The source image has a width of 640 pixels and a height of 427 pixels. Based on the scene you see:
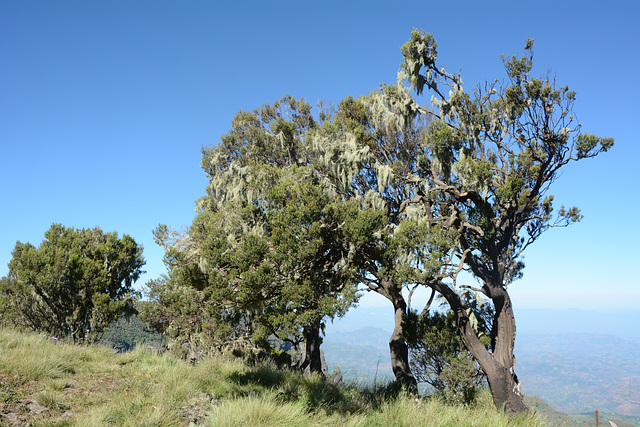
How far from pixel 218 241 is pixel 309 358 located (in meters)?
8.87

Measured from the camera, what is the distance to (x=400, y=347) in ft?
47.2

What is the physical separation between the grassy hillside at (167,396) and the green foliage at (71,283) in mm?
5760

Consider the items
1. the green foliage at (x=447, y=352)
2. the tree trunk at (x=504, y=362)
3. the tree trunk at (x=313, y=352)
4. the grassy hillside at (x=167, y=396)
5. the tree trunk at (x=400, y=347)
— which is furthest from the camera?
the tree trunk at (x=313, y=352)

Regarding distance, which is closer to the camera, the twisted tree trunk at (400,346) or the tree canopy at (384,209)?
the tree canopy at (384,209)

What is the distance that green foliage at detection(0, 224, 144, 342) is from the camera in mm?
15180

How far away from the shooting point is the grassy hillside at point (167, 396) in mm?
6254

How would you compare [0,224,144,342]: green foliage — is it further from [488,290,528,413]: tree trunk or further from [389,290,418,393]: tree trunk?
[488,290,528,413]: tree trunk

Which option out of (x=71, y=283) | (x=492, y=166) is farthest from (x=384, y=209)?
(x=71, y=283)

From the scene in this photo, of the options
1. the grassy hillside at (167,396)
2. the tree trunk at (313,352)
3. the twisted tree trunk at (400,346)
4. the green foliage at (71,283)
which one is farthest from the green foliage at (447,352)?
the green foliage at (71,283)

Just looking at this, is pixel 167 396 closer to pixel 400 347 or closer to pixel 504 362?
pixel 400 347

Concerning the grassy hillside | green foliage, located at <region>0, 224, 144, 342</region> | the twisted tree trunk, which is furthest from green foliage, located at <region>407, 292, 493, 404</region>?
green foliage, located at <region>0, 224, 144, 342</region>

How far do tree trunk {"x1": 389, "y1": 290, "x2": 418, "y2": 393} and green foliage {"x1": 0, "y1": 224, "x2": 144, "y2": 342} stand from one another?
1191 cm

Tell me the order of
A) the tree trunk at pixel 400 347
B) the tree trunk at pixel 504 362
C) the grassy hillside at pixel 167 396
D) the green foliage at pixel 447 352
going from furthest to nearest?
the tree trunk at pixel 400 347 → the green foliage at pixel 447 352 → the tree trunk at pixel 504 362 → the grassy hillside at pixel 167 396

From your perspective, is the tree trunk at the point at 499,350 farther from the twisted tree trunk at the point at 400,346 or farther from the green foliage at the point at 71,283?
the green foliage at the point at 71,283
